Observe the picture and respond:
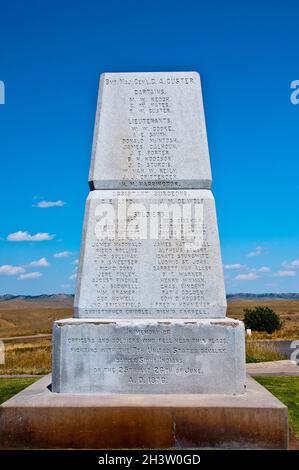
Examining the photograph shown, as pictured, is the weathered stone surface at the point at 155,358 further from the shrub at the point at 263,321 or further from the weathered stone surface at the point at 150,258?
the shrub at the point at 263,321

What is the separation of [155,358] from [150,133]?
2.90 metres

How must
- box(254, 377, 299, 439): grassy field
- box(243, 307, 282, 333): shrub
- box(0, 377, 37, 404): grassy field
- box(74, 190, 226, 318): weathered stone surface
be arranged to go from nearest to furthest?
box(74, 190, 226, 318): weathered stone surface
box(254, 377, 299, 439): grassy field
box(0, 377, 37, 404): grassy field
box(243, 307, 282, 333): shrub

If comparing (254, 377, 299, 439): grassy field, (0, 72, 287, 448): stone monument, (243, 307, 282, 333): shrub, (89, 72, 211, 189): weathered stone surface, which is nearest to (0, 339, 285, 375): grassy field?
(254, 377, 299, 439): grassy field

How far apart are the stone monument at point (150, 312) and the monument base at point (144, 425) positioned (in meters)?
0.01

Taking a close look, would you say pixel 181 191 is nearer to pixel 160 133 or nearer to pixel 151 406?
pixel 160 133

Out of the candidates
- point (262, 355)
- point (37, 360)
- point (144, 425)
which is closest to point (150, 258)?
point (144, 425)

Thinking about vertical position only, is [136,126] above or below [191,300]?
above

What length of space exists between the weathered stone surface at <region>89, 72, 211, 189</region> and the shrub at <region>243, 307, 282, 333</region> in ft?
103

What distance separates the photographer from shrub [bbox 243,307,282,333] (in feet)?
120

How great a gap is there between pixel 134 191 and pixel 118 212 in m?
0.36

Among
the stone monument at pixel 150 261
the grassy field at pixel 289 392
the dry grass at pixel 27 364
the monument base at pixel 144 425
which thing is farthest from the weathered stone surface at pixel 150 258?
the dry grass at pixel 27 364

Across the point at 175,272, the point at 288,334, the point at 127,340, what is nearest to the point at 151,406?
the point at 127,340

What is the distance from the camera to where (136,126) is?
695cm

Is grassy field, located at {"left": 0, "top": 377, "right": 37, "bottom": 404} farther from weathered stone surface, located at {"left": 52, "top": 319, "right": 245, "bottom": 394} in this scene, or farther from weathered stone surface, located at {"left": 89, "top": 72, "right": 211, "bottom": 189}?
weathered stone surface, located at {"left": 89, "top": 72, "right": 211, "bottom": 189}
